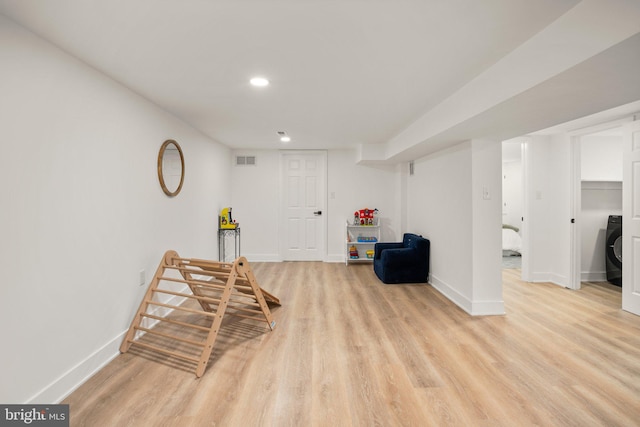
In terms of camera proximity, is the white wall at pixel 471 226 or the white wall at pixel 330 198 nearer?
the white wall at pixel 471 226

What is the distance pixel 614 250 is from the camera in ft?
14.0

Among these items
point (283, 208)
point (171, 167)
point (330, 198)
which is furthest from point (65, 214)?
point (330, 198)

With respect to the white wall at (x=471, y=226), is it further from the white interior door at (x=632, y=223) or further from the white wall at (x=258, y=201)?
the white wall at (x=258, y=201)

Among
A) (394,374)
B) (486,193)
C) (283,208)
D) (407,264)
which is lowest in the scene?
(394,374)

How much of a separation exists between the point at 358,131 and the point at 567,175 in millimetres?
3029

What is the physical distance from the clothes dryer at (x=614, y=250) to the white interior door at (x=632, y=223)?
46.6 inches

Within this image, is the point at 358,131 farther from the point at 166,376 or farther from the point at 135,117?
the point at 166,376

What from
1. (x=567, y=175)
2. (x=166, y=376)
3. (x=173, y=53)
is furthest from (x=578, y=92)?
(x=166, y=376)

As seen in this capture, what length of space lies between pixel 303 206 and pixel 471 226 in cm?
346

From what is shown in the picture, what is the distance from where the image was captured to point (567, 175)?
421cm

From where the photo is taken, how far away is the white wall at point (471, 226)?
327 cm

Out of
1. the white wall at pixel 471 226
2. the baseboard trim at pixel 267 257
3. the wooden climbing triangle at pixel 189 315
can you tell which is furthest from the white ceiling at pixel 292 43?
the baseboard trim at pixel 267 257

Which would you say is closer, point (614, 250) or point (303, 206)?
point (614, 250)

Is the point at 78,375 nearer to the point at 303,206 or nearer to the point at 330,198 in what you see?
the point at 303,206
